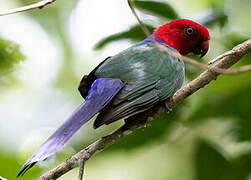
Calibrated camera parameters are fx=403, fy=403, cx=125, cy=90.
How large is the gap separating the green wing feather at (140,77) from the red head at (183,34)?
22.8 inches

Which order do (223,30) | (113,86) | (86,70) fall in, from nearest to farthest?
(113,86) < (223,30) < (86,70)

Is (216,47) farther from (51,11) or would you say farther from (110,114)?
(51,11)

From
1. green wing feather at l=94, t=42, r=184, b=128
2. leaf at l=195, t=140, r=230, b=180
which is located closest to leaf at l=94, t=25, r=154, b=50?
green wing feather at l=94, t=42, r=184, b=128

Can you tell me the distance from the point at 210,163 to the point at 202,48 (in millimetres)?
1486

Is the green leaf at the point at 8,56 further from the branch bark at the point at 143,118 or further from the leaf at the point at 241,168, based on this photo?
the leaf at the point at 241,168

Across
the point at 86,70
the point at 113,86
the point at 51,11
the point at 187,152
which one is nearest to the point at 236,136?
the point at 187,152

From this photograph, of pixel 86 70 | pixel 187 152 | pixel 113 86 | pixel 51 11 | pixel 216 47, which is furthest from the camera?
pixel 51 11

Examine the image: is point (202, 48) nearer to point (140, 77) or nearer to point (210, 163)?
point (140, 77)

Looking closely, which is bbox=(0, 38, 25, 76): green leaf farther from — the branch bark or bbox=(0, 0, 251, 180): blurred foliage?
the branch bark

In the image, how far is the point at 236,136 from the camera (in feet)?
12.2

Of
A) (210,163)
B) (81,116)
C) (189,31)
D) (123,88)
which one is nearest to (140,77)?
(123,88)

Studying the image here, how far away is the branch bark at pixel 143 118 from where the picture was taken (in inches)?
120

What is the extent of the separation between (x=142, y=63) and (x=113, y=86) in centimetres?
44

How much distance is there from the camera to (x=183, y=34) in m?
4.59
